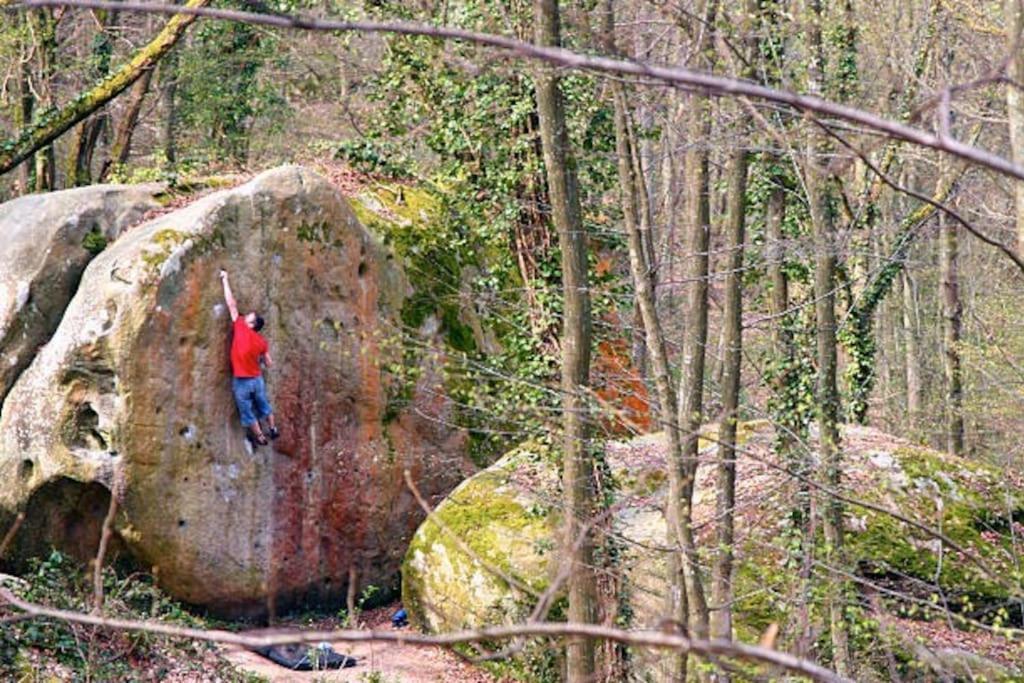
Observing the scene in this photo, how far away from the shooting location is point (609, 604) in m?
10.2

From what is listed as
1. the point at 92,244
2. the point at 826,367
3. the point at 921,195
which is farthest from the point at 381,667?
the point at 921,195

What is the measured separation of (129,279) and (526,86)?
402cm

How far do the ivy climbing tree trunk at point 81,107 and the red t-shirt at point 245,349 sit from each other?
2759 millimetres

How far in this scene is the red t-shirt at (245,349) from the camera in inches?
496

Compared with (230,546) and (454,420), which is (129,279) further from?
(454,420)

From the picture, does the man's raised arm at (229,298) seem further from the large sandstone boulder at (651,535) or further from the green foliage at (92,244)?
the large sandstone boulder at (651,535)

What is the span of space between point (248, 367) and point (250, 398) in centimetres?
34

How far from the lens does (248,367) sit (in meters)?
12.6

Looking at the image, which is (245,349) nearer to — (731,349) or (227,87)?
(731,349)

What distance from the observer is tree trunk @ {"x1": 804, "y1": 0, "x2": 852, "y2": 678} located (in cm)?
819

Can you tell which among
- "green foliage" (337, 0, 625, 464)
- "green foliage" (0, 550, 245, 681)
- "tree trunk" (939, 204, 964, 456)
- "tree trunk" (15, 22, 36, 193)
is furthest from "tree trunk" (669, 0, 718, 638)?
"tree trunk" (15, 22, 36, 193)

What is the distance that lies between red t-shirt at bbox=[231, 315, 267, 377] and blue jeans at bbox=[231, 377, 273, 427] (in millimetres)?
96

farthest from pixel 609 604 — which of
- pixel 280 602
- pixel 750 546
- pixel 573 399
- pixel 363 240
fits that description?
pixel 363 240

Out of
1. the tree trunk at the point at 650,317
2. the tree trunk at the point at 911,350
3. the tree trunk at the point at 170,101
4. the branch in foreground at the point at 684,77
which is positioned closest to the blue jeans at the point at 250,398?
the tree trunk at the point at 650,317
